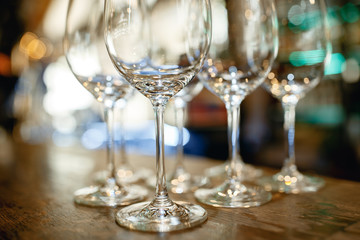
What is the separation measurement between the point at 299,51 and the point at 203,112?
7.70 feet

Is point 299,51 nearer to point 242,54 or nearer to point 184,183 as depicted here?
point 242,54

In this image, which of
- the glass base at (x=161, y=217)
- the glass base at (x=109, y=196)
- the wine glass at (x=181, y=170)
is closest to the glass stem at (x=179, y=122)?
the wine glass at (x=181, y=170)

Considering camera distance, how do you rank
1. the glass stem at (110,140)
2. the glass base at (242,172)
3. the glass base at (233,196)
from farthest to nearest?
1. the glass base at (242,172)
2. the glass stem at (110,140)
3. the glass base at (233,196)

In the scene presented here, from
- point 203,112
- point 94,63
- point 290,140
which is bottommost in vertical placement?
point 203,112

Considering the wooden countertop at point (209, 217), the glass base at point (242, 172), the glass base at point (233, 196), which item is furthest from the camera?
the glass base at point (242, 172)

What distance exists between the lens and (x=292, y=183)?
1.98 ft

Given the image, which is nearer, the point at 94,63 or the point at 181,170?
the point at 94,63

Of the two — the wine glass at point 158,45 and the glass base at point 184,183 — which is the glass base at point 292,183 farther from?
the wine glass at point 158,45

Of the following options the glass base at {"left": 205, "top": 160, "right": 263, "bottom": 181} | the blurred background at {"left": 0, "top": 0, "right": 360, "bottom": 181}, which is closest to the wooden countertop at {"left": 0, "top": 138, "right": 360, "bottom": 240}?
the glass base at {"left": 205, "top": 160, "right": 263, "bottom": 181}

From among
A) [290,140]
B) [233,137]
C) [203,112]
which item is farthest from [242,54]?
[203,112]

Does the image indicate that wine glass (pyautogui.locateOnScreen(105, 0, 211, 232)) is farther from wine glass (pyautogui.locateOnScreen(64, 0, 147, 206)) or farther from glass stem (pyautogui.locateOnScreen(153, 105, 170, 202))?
wine glass (pyautogui.locateOnScreen(64, 0, 147, 206))

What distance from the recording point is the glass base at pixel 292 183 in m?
0.57

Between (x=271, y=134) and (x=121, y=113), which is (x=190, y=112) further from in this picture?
(x=121, y=113)

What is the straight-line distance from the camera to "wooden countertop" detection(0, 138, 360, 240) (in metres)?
0.37
